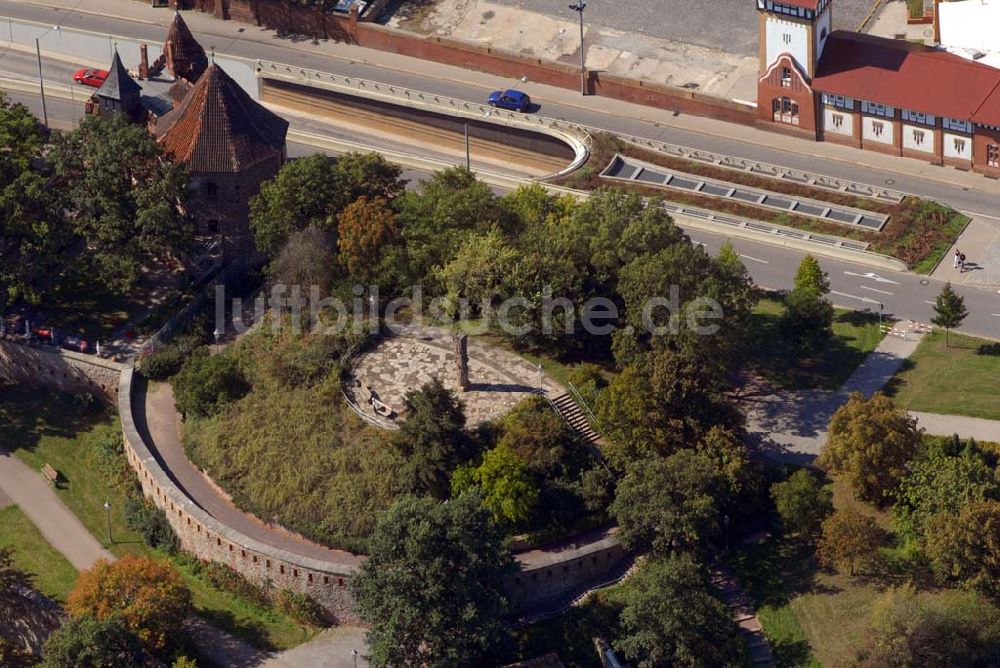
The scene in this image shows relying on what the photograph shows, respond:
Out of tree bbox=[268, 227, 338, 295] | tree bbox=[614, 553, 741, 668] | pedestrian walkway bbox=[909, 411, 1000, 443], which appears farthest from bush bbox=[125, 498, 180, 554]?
pedestrian walkway bbox=[909, 411, 1000, 443]

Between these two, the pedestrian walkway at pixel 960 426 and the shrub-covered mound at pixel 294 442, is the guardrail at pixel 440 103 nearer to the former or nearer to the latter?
the shrub-covered mound at pixel 294 442

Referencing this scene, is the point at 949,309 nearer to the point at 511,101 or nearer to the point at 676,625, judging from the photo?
the point at 676,625

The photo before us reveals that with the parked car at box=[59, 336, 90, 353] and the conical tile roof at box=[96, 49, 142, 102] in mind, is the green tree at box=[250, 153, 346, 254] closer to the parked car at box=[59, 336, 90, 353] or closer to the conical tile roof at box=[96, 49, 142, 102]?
the parked car at box=[59, 336, 90, 353]

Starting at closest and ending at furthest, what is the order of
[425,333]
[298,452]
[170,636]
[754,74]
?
[170,636] → [298,452] → [425,333] → [754,74]

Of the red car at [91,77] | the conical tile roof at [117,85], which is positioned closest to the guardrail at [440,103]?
the red car at [91,77]

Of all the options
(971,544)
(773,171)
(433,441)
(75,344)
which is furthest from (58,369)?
(971,544)

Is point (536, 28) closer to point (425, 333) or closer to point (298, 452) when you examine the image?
point (425, 333)

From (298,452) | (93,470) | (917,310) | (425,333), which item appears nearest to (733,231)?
(917,310)
